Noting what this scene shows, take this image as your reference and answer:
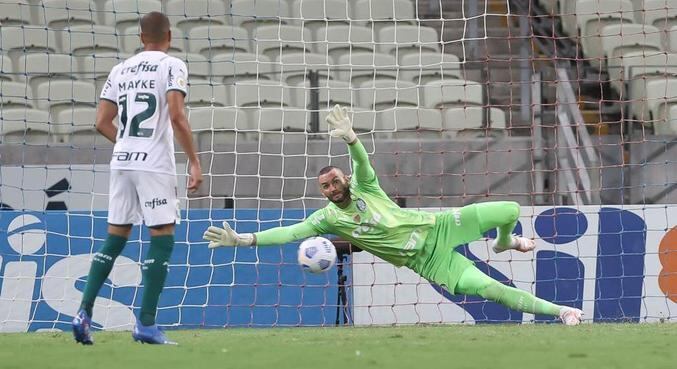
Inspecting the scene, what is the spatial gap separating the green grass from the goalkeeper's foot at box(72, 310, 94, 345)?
9 centimetres

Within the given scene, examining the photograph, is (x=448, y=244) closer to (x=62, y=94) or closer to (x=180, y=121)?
(x=180, y=121)

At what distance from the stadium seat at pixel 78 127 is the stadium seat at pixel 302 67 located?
77.1 inches

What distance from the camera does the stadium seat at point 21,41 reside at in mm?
13586

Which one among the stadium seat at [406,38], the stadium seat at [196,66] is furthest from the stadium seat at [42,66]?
the stadium seat at [406,38]

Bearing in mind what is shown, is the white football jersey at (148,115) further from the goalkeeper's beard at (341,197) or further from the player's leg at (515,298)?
the player's leg at (515,298)

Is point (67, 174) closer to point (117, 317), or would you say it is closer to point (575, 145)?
point (117, 317)

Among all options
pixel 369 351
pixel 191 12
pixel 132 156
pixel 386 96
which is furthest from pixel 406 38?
pixel 369 351

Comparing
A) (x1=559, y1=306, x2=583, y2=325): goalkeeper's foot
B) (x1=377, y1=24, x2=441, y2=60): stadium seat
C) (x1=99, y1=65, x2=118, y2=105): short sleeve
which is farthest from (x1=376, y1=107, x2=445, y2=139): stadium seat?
(x1=99, y1=65, x2=118, y2=105): short sleeve

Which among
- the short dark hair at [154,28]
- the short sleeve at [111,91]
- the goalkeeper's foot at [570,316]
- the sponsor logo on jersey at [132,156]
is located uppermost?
the short dark hair at [154,28]

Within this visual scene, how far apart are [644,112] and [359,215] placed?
14.7 ft

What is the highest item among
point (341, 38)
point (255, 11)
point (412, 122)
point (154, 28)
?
point (255, 11)

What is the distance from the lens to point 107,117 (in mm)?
7891

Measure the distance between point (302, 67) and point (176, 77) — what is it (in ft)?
20.5

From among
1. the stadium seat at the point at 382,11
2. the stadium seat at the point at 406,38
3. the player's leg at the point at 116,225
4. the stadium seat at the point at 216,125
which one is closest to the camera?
the player's leg at the point at 116,225
